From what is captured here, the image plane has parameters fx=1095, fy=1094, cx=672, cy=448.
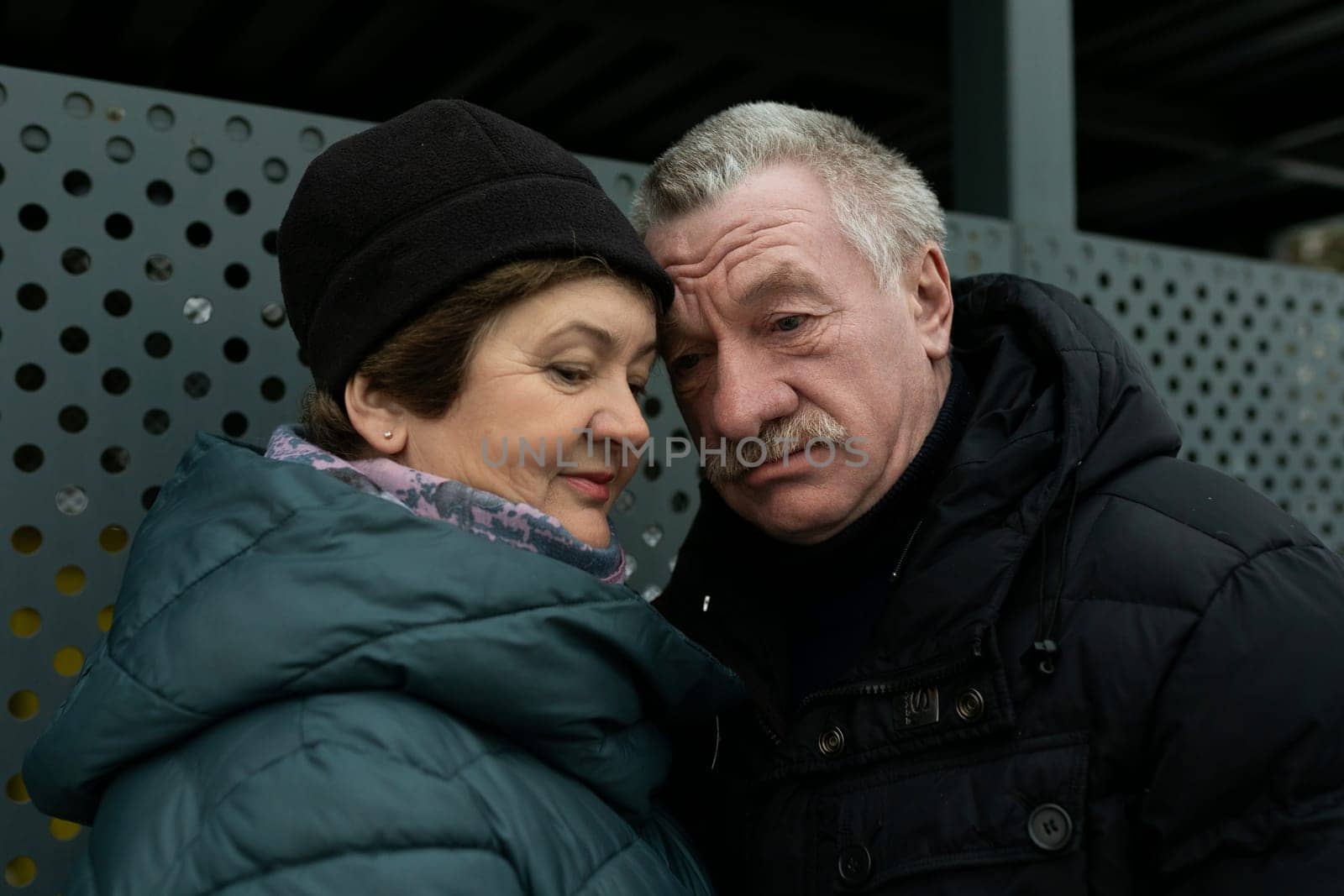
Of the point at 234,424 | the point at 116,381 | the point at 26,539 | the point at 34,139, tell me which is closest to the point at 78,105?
the point at 34,139

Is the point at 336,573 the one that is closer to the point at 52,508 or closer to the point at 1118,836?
the point at 52,508

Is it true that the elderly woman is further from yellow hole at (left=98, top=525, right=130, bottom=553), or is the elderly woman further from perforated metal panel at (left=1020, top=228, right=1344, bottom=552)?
perforated metal panel at (left=1020, top=228, right=1344, bottom=552)

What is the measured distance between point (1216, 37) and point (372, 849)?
15.0 ft

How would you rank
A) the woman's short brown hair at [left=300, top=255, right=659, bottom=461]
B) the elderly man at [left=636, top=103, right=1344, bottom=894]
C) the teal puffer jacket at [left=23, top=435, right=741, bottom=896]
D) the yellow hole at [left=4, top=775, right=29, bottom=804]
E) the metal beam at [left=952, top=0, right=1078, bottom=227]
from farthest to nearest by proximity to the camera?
the metal beam at [left=952, top=0, right=1078, bottom=227]
the yellow hole at [left=4, top=775, right=29, bottom=804]
the woman's short brown hair at [left=300, top=255, right=659, bottom=461]
the elderly man at [left=636, top=103, right=1344, bottom=894]
the teal puffer jacket at [left=23, top=435, right=741, bottom=896]

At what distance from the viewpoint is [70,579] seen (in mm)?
1727

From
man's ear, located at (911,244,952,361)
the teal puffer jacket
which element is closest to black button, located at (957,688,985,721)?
the teal puffer jacket

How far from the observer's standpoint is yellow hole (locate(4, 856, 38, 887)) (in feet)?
5.53

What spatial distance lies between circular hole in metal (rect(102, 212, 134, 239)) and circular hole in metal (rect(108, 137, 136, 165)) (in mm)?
87

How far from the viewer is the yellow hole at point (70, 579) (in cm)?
171

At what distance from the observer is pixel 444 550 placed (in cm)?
126

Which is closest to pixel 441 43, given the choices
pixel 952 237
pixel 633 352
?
pixel 952 237

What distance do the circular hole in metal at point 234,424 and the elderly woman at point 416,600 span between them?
13.7 inches

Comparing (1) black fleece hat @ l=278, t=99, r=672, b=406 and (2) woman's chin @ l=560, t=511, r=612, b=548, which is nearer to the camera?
(1) black fleece hat @ l=278, t=99, r=672, b=406

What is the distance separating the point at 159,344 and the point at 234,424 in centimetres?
18
